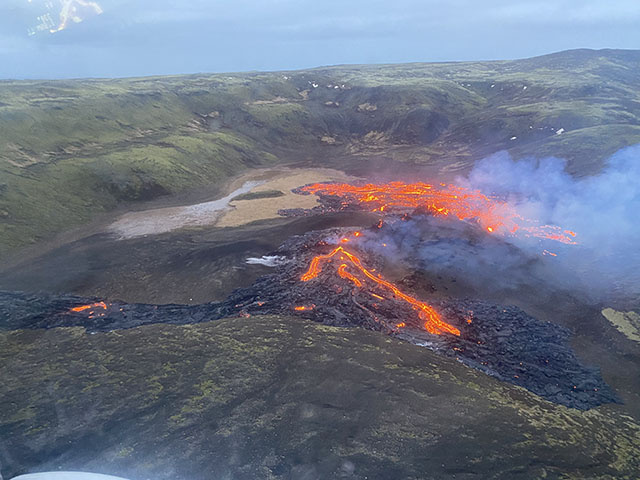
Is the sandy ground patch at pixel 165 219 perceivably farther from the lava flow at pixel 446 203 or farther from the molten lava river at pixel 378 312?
the lava flow at pixel 446 203

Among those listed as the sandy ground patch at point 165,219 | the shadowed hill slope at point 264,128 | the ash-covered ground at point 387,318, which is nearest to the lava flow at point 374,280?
the ash-covered ground at point 387,318

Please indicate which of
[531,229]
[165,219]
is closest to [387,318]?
[531,229]

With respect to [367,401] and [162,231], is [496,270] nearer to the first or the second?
[367,401]

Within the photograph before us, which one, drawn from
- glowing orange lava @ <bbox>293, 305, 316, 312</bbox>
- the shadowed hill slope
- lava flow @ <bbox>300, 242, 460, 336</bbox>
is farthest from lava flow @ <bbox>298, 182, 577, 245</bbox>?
glowing orange lava @ <bbox>293, 305, 316, 312</bbox>

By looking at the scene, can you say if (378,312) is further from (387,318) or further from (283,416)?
(283,416)

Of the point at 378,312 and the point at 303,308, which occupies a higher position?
the point at 303,308

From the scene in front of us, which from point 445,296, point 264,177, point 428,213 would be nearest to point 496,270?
point 445,296
